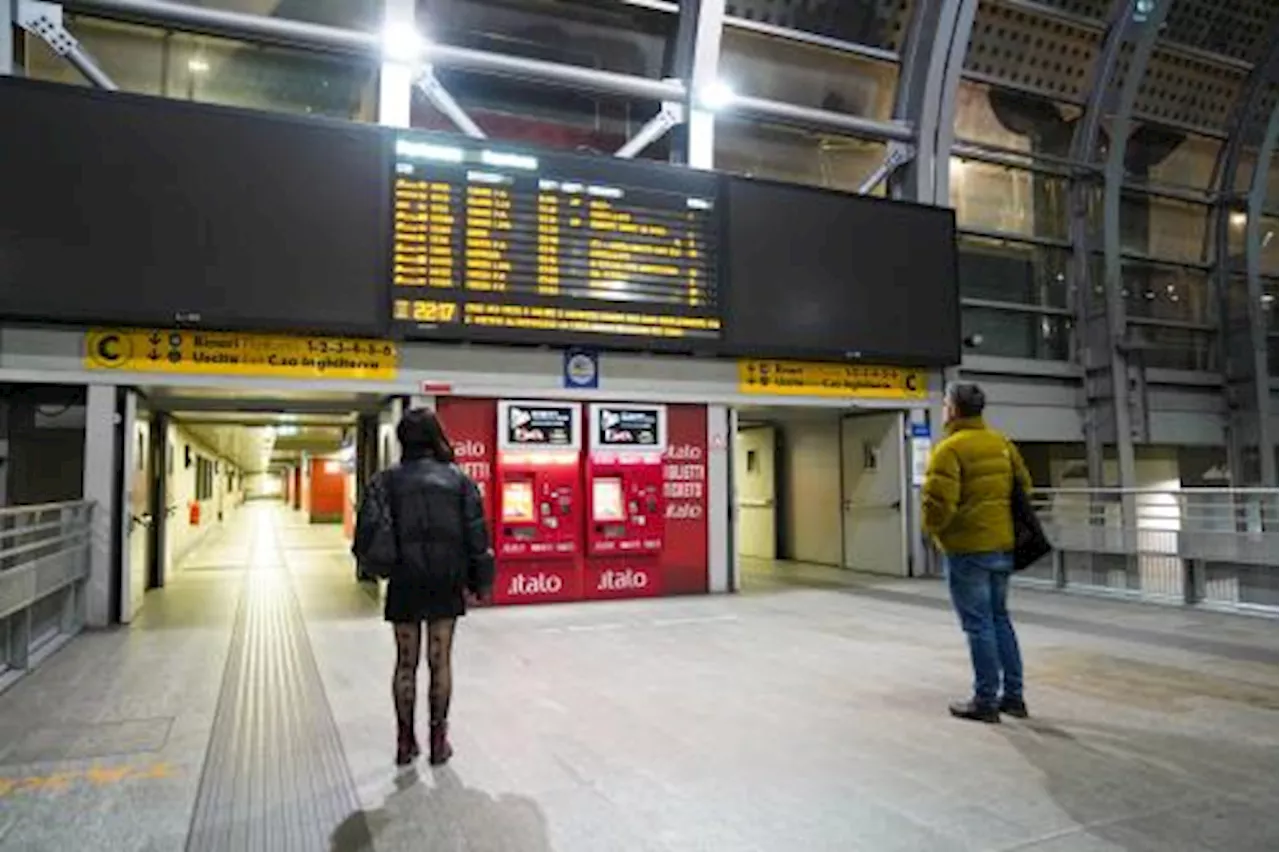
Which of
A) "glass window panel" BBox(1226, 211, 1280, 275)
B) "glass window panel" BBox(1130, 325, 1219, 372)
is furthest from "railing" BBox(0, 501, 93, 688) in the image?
"glass window panel" BBox(1226, 211, 1280, 275)

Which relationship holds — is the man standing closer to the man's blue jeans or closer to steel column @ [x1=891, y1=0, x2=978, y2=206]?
the man's blue jeans

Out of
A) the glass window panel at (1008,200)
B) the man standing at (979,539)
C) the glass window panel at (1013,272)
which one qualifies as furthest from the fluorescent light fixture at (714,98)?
the man standing at (979,539)

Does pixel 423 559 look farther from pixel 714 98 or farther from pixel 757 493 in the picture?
pixel 757 493

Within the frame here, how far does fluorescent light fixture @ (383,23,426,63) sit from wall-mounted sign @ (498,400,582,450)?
9.12 feet

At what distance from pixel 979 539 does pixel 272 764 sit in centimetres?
284

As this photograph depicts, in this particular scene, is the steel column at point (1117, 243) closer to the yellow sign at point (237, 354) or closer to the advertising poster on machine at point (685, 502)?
the advertising poster on machine at point (685, 502)

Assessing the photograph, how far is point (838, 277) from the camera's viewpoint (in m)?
7.63

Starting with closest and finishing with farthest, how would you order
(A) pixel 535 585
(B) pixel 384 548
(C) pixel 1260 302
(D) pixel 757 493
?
(B) pixel 384 548 → (A) pixel 535 585 → (C) pixel 1260 302 → (D) pixel 757 493

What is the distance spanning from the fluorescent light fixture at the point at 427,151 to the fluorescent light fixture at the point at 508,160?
0.19 metres

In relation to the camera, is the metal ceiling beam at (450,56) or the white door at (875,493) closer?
the metal ceiling beam at (450,56)

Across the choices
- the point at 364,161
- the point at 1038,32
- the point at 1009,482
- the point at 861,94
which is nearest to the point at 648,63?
the point at 861,94

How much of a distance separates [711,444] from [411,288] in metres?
2.90

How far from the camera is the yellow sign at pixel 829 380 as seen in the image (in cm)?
765

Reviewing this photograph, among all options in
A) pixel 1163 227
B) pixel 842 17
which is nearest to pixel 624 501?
pixel 842 17
